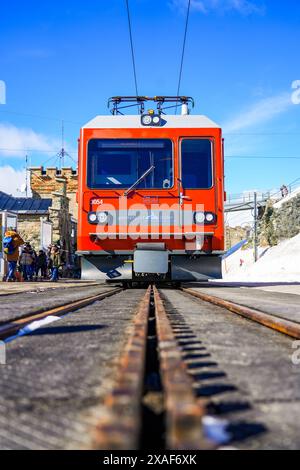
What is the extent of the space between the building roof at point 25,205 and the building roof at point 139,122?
19.1 metres

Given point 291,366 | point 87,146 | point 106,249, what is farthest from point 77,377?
point 87,146

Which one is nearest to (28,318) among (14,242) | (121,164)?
(121,164)

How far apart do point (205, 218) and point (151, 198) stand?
1102 millimetres

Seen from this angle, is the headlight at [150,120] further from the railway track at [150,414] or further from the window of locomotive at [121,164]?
the railway track at [150,414]

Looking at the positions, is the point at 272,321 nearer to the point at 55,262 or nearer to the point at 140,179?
the point at 140,179

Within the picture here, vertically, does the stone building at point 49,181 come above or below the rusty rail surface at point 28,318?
above

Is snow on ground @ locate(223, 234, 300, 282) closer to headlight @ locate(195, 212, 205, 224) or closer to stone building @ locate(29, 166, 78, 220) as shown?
headlight @ locate(195, 212, 205, 224)

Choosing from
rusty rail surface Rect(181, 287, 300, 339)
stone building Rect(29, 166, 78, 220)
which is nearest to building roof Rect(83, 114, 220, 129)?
rusty rail surface Rect(181, 287, 300, 339)

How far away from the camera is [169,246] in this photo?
8641 mm

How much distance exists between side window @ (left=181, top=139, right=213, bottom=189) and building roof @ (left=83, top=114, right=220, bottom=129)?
34cm

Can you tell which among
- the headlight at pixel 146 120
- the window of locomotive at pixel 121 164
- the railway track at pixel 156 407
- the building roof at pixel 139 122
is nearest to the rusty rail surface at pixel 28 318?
the railway track at pixel 156 407

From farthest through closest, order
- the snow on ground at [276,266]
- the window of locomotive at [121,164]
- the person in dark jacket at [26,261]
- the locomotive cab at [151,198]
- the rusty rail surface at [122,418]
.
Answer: the snow on ground at [276,266] → the person in dark jacket at [26,261] → the window of locomotive at [121,164] → the locomotive cab at [151,198] → the rusty rail surface at [122,418]

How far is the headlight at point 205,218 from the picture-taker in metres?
8.71
